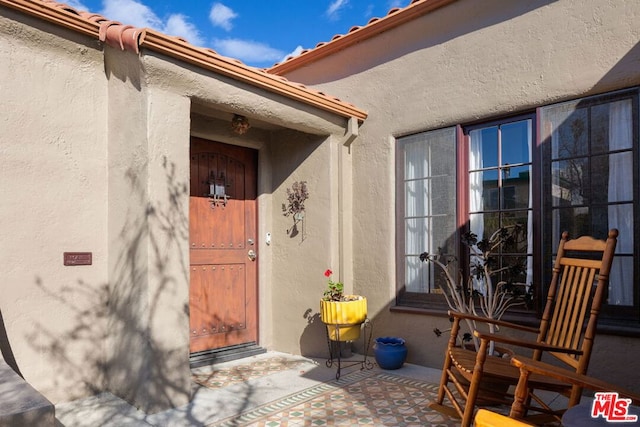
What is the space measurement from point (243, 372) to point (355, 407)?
4.01 ft

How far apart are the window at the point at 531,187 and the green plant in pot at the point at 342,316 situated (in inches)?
19.2

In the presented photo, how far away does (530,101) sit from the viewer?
140 inches

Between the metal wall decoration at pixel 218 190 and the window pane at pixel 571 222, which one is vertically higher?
the metal wall decoration at pixel 218 190

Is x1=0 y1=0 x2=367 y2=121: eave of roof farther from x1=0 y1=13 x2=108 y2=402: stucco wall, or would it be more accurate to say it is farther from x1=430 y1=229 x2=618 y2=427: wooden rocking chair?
x1=430 y1=229 x2=618 y2=427: wooden rocking chair

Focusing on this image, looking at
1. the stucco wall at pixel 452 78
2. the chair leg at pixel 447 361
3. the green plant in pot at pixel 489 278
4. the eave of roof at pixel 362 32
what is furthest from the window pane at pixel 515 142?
the chair leg at pixel 447 361

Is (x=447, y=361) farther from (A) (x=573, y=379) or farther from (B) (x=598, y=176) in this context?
(B) (x=598, y=176)

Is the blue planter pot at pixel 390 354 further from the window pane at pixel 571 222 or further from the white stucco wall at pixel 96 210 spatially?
the white stucco wall at pixel 96 210

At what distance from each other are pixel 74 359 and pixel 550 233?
3.60 m

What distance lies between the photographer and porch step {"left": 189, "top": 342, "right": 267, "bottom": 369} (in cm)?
410

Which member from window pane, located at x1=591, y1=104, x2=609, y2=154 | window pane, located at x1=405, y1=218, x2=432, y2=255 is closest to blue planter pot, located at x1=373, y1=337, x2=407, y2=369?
window pane, located at x1=405, y1=218, x2=432, y2=255

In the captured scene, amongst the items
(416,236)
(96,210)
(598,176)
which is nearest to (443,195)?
(416,236)

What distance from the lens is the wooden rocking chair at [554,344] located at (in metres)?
2.41

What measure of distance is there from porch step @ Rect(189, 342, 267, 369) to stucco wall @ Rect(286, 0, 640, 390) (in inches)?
48.7

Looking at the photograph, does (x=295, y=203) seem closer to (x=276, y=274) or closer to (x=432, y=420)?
(x=276, y=274)
